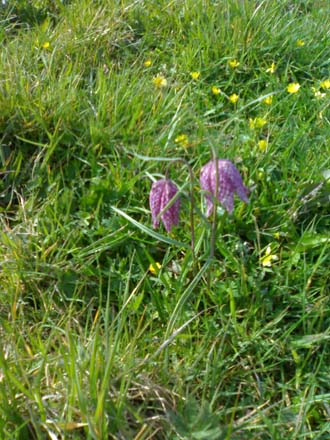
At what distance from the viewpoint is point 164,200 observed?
1.31 m

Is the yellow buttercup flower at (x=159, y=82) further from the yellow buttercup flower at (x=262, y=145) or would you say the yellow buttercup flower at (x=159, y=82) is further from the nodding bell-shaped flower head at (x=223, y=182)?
the nodding bell-shaped flower head at (x=223, y=182)

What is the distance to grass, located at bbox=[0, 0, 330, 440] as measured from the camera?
129 centimetres

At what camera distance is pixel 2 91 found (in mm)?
1991

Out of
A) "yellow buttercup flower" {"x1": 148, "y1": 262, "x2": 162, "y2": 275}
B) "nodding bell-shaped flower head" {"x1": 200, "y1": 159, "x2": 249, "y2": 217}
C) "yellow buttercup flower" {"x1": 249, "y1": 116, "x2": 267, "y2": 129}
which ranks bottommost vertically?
"yellow buttercup flower" {"x1": 148, "y1": 262, "x2": 162, "y2": 275}

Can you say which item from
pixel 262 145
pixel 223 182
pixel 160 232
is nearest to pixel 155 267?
pixel 160 232

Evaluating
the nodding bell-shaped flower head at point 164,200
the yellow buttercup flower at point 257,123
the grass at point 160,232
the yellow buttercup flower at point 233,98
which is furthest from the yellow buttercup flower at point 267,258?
the yellow buttercup flower at point 233,98

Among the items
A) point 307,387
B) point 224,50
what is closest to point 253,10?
point 224,50

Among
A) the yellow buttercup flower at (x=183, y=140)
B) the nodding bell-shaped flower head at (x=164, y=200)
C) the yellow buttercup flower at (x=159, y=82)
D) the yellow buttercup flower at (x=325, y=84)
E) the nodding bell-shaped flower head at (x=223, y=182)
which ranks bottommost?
the yellow buttercup flower at (x=159, y=82)

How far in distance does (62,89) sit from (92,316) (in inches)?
30.8

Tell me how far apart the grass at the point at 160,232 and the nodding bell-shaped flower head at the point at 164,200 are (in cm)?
3

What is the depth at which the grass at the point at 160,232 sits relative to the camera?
129 cm

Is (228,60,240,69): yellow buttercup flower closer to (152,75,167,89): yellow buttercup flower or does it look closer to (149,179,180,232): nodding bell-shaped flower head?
(152,75,167,89): yellow buttercup flower

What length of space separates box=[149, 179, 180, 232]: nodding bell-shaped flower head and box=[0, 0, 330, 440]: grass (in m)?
0.03

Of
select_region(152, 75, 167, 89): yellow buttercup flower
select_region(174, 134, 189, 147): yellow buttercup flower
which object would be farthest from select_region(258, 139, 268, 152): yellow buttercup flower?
select_region(152, 75, 167, 89): yellow buttercup flower
